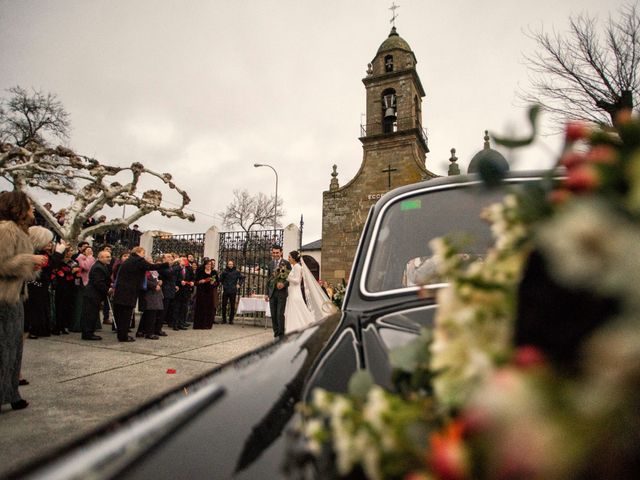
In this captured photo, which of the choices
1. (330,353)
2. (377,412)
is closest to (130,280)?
(330,353)

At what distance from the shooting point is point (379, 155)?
24.2 m

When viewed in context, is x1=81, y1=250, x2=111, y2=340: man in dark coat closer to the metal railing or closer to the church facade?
the church facade

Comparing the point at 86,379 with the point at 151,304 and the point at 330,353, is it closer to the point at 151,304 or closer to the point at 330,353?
the point at 151,304

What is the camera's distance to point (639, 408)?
31cm

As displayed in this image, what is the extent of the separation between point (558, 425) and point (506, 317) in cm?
22

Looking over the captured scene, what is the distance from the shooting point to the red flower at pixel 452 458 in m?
0.39

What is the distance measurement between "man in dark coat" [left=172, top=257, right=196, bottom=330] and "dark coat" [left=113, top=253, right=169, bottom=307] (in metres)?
2.61

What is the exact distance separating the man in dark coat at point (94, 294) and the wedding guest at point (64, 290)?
2.74ft

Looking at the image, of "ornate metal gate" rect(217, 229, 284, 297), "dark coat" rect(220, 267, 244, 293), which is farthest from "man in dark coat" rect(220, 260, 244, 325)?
"ornate metal gate" rect(217, 229, 284, 297)

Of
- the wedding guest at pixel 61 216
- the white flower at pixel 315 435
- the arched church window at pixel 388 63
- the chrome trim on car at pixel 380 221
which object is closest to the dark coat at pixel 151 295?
the wedding guest at pixel 61 216

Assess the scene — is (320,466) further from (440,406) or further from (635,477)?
(635,477)

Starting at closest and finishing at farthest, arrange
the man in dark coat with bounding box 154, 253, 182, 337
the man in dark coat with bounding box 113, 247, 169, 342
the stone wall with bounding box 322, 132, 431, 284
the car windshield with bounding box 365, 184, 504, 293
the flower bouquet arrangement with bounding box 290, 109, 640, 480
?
the flower bouquet arrangement with bounding box 290, 109, 640, 480 < the car windshield with bounding box 365, 184, 504, 293 < the man in dark coat with bounding box 113, 247, 169, 342 < the man in dark coat with bounding box 154, 253, 182, 337 < the stone wall with bounding box 322, 132, 431, 284

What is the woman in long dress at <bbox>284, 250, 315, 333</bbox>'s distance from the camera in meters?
8.28

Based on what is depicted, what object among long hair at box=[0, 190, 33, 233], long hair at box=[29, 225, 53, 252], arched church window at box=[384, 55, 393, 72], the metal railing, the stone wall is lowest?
long hair at box=[29, 225, 53, 252]
